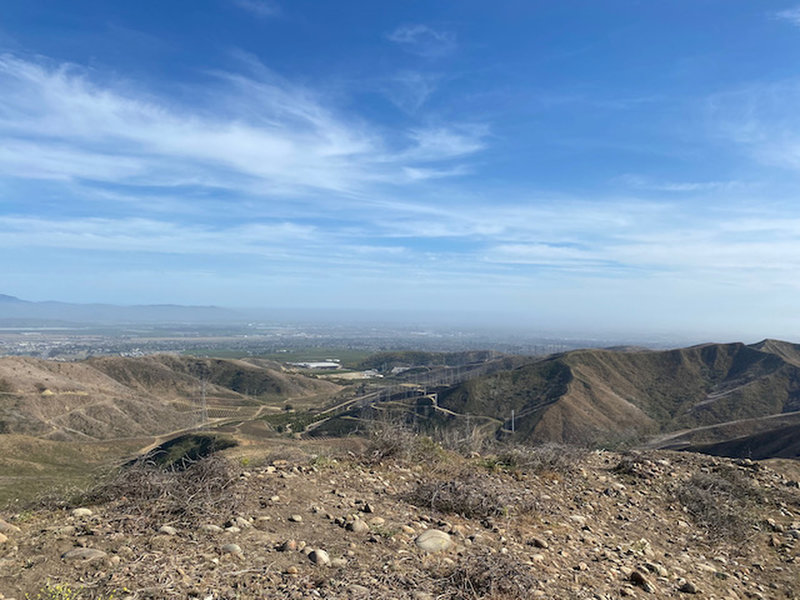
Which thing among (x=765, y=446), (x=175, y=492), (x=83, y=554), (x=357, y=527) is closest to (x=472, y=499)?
(x=357, y=527)

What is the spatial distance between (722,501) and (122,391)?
294 feet

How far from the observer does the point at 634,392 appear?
257ft

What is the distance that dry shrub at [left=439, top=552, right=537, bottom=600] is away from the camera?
4.37 m

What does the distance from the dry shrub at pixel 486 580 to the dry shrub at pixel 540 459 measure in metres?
4.71

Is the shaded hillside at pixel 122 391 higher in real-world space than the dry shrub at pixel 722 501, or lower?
lower

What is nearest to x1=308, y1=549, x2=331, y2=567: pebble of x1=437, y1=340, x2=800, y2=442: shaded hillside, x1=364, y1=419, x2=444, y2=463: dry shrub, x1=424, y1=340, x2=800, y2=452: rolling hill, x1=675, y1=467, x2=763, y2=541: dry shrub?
x1=364, y1=419, x2=444, y2=463: dry shrub

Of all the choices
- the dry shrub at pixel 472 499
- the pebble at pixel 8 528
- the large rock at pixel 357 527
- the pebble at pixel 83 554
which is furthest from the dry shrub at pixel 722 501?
the pebble at pixel 8 528

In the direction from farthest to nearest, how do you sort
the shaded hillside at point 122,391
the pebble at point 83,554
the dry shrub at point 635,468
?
1. the shaded hillside at point 122,391
2. the dry shrub at point 635,468
3. the pebble at point 83,554

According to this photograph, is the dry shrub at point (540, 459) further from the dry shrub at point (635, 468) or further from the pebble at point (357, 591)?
the pebble at point (357, 591)

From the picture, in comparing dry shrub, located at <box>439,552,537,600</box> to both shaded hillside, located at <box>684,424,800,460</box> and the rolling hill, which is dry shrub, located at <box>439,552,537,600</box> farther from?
the rolling hill

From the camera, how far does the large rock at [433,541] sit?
5.37 meters

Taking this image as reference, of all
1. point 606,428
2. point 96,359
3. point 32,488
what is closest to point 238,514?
point 32,488

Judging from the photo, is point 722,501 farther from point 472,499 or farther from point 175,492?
point 175,492

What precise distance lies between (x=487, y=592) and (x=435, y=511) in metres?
2.24
